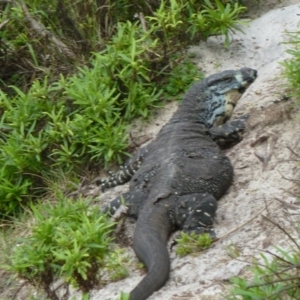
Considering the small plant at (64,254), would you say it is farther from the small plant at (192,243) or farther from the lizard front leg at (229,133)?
the lizard front leg at (229,133)

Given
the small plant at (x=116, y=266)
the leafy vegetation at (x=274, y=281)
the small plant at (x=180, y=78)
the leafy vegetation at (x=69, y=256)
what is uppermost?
the leafy vegetation at (x=274, y=281)

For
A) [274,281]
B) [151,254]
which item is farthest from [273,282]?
[151,254]

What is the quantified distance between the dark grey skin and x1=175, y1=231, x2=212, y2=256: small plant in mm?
123

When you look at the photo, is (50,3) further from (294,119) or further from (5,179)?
(294,119)

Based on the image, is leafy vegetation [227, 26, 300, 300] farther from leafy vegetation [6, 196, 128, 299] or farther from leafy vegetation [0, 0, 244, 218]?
leafy vegetation [0, 0, 244, 218]

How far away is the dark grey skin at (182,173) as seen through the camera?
6.98 meters

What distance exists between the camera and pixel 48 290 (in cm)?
662

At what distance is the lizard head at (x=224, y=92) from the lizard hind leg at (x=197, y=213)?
164 cm

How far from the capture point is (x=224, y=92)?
348 inches

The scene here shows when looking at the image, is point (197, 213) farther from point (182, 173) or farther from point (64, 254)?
point (64, 254)

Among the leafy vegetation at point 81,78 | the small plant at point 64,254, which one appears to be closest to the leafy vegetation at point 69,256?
the small plant at point 64,254

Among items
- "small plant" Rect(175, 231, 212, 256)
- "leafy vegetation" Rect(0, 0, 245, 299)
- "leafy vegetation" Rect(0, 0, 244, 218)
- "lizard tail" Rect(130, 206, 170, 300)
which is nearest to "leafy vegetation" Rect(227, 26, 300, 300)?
"lizard tail" Rect(130, 206, 170, 300)

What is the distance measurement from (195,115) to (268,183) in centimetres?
153

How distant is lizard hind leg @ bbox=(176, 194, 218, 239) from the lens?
23.2ft
